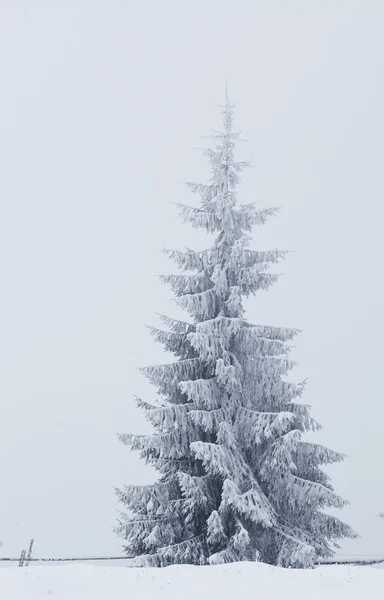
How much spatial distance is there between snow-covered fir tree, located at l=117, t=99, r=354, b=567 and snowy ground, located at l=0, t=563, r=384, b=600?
12.5 ft

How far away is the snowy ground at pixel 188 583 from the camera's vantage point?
923cm

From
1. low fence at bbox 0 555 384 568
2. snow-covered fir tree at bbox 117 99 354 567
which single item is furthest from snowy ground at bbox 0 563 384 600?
low fence at bbox 0 555 384 568

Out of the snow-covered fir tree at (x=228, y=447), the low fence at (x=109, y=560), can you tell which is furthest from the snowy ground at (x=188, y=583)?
the low fence at (x=109, y=560)

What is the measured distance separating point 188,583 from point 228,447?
19.4 feet

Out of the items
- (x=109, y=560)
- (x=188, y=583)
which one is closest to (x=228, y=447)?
(x=188, y=583)

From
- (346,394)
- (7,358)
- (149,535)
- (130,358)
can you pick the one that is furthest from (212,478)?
(130,358)

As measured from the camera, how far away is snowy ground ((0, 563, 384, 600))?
9234 millimetres

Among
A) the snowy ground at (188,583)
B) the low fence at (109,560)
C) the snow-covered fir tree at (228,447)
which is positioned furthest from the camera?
the low fence at (109,560)

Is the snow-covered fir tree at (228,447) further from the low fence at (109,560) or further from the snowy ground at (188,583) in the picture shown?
the snowy ground at (188,583)

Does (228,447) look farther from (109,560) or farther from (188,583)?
(109,560)

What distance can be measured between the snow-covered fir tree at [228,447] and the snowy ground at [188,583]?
381 centimetres

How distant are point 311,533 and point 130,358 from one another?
117m

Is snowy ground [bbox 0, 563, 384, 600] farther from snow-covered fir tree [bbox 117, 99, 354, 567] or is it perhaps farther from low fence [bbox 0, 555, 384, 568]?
low fence [bbox 0, 555, 384, 568]

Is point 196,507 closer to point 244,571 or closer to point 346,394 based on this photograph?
point 244,571
